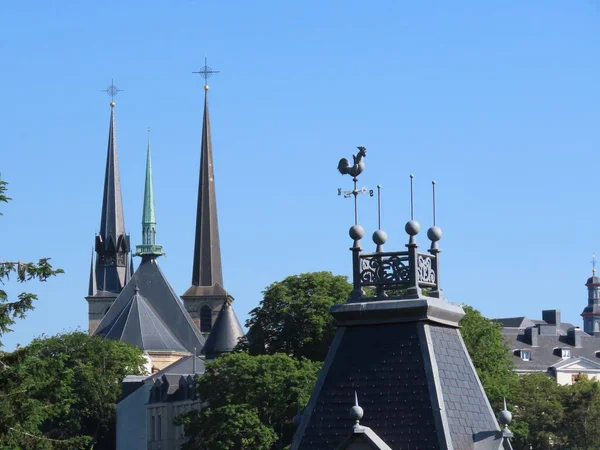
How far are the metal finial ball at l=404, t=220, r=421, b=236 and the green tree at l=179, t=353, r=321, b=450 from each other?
52.7m

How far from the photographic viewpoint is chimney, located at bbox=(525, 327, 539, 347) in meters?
161

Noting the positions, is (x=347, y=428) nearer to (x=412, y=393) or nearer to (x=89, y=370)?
(x=412, y=393)

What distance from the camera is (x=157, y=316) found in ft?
570

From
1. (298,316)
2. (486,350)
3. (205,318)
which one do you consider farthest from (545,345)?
(298,316)

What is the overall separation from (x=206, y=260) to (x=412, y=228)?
16538 cm

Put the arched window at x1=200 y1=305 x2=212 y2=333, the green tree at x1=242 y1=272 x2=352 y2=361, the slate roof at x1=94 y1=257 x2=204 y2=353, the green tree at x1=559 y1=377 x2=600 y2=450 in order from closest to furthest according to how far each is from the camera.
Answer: the green tree at x1=242 y1=272 x2=352 y2=361 < the green tree at x1=559 y1=377 x2=600 y2=450 < the slate roof at x1=94 y1=257 x2=204 y2=353 < the arched window at x1=200 y1=305 x2=212 y2=333

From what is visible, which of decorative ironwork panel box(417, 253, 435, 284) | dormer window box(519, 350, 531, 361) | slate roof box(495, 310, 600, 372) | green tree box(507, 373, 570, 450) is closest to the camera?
decorative ironwork panel box(417, 253, 435, 284)

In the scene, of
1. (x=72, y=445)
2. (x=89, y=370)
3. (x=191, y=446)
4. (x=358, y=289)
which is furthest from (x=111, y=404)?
(x=358, y=289)

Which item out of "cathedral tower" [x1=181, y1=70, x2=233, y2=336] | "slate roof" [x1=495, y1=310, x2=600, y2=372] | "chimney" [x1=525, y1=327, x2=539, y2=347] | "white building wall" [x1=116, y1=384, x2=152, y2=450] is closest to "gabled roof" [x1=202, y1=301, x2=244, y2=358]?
"white building wall" [x1=116, y1=384, x2=152, y2=450]

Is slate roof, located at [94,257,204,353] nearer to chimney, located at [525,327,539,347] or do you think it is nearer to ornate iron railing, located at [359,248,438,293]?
chimney, located at [525,327,539,347]

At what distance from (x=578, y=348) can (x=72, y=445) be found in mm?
133259

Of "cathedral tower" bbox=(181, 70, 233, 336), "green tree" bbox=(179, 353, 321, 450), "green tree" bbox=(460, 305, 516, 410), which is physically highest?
"cathedral tower" bbox=(181, 70, 233, 336)

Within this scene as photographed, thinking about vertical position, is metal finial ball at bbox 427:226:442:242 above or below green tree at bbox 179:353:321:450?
below

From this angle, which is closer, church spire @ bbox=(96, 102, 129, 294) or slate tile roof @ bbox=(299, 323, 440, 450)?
slate tile roof @ bbox=(299, 323, 440, 450)
